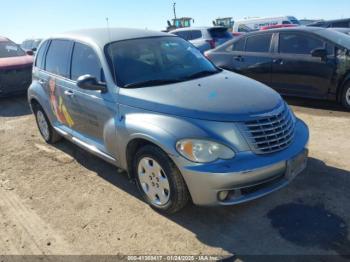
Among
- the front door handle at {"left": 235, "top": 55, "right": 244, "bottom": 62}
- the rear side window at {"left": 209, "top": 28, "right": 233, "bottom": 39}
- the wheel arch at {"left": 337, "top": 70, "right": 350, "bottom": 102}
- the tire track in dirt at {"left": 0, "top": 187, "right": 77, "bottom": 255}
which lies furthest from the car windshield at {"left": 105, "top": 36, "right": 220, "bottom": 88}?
the rear side window at {"left": 209, "top": 28, "right": 233, "bottom": 39}

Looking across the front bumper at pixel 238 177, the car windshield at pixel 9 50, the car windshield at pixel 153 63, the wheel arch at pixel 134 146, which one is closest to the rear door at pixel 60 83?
the car windshield at pixel 153 63

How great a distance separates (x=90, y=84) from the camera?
3893 millimetres

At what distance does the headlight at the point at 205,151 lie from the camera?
10.2ft

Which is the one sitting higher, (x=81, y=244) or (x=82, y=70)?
(x=82, y=70)

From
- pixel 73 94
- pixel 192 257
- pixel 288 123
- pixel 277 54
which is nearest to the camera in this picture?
pixel 192 257

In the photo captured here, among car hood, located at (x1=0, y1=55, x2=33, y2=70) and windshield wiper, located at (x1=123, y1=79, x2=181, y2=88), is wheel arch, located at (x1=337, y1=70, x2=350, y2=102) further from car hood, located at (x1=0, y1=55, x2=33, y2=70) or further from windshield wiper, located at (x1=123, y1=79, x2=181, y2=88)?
car hood, located at (x1=0, y1=55, x2=33, y2=70)

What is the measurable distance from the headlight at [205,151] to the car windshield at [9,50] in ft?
29.7

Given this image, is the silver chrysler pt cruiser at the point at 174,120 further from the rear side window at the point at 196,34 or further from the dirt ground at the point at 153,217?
the rear side window at the point at 196,34

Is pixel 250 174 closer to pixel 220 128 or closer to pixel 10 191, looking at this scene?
pixel 220 128

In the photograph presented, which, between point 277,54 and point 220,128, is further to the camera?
point 277,54

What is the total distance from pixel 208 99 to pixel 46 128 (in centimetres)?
349

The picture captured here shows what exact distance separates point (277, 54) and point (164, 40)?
3.52m

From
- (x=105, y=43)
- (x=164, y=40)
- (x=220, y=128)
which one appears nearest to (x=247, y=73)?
(x=164, y=40)

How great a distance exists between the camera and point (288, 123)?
3.64 metres
